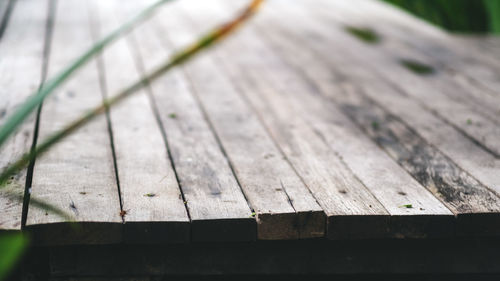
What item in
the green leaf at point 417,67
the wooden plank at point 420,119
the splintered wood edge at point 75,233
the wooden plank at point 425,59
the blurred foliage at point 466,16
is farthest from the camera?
the blurred foliage at point 466,16

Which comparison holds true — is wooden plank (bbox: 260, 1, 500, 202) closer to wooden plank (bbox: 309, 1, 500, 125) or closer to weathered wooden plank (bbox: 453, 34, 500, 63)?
wooden plank (bbox: 309, 1, 500, 125)

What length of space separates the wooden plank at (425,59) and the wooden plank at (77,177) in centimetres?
142

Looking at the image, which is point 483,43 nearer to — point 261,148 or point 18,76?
point 261,148

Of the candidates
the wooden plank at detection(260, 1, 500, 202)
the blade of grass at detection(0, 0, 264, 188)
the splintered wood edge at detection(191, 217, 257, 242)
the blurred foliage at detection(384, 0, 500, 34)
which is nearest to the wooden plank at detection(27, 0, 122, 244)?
the splintered wood edge at detection(191, 217, 257, 242)

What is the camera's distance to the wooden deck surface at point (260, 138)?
1.28 metres

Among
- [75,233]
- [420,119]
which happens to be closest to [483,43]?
[420,119]

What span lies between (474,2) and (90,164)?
3.16 meters

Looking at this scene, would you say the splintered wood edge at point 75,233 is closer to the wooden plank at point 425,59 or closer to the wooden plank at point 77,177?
the wooden plank at point 77,177

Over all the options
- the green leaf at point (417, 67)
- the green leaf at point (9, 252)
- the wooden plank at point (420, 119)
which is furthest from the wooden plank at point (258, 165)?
the green leaf at point (417, 67)

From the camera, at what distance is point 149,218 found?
122 cm

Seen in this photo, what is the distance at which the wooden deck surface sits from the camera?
1.28 metres

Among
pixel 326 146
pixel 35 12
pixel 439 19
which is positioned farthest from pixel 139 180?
pixel 439 19

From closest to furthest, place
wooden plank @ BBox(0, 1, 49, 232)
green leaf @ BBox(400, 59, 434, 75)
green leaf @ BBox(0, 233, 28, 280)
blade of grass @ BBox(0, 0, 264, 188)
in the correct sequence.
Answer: green leaf @ BBox(0, 233, 28, 280) < blade of grass @ BBox(0, 0, 264, 188) < wooden plank @ BBox(0, 1, 49, 232) < green leaf @ BBox(400, 59, 434, 75)

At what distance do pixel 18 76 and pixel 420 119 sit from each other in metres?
1.57
